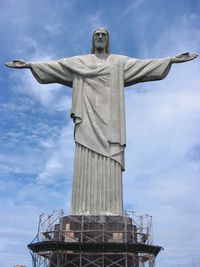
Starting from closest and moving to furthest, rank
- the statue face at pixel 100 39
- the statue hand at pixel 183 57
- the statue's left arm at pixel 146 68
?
the statue hand at pixel 183 57
the statue's left arm at pixel 146 68
the statue face at pixel 100 39

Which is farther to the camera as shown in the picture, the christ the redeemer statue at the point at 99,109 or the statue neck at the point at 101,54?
the statue neck at the point at 101,54

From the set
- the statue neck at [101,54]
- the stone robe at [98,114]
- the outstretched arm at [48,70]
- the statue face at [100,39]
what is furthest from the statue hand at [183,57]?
the outstretched arm at [48,70]

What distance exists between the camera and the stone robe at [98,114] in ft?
49.6

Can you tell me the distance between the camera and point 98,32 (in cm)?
1806

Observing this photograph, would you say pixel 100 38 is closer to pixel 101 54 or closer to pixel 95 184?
pixel 101 54

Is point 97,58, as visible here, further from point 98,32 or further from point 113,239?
point 113,239

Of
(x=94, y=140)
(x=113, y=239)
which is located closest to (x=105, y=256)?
(x=113, y=239)

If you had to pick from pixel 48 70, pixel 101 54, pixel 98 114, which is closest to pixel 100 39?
pixel 101 54

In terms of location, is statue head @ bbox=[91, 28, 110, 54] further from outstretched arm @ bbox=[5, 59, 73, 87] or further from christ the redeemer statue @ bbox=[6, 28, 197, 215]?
outstretched arm @ bbox=[5, 59, 73, 87]

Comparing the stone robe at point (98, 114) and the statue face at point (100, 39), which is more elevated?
the statue face at point (100, 39)

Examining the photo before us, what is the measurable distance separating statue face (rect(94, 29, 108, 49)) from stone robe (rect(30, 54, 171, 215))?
0.63 metres

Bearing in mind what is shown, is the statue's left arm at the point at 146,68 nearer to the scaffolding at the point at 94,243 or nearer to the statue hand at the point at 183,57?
the statue hand at the point at 183,57

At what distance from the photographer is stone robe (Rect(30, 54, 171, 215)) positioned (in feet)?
49.6

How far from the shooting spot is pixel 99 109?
54.2 ft
